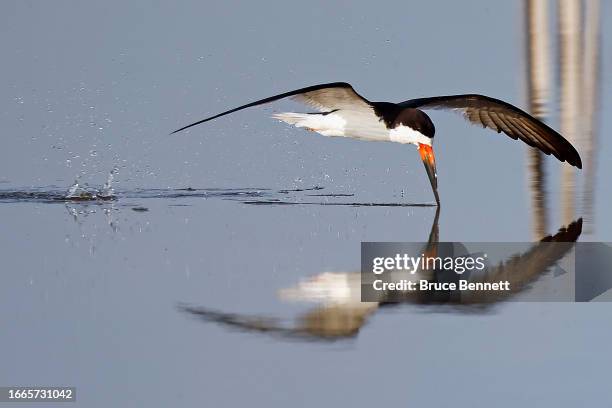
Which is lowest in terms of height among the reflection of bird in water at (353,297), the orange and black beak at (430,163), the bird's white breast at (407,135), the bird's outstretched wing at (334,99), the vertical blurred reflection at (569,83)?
the reflection of bird in water at (353,297)

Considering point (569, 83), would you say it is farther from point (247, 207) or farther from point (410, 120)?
point (247, 207)

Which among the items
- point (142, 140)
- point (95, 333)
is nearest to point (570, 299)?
point (95, 333)

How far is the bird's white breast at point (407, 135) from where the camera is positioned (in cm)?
1109

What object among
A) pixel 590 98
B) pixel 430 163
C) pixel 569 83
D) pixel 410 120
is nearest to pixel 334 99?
pixel 410 120

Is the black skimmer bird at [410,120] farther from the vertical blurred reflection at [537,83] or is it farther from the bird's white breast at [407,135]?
the vertical blurred reflection at [537,83]

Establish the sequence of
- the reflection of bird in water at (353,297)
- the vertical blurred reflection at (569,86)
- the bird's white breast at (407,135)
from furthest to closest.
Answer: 1. the bird's white breast at (407,135)
2. the vertical blurred reflection at (569,86)
3. the reflection of bird in water at (353,297)

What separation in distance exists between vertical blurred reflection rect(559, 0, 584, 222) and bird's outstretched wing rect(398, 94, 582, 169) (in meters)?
0.29

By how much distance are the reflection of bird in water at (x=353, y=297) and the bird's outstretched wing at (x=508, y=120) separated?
1.58 m

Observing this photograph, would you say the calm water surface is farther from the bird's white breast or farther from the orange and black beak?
the bird's white breast

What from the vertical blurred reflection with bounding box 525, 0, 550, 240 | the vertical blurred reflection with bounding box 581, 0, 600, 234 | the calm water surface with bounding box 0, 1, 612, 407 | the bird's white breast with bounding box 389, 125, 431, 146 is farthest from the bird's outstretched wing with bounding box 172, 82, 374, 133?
the vertical blurred reflection with bounding box 581, 0, 600, 234

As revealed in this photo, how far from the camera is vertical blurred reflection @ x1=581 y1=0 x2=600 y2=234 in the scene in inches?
422

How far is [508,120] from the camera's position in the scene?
11.3m

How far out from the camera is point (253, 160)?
12.6m

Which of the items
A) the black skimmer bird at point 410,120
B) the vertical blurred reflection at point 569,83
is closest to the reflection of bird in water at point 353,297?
the vertical blurred reflection at point 569,83
